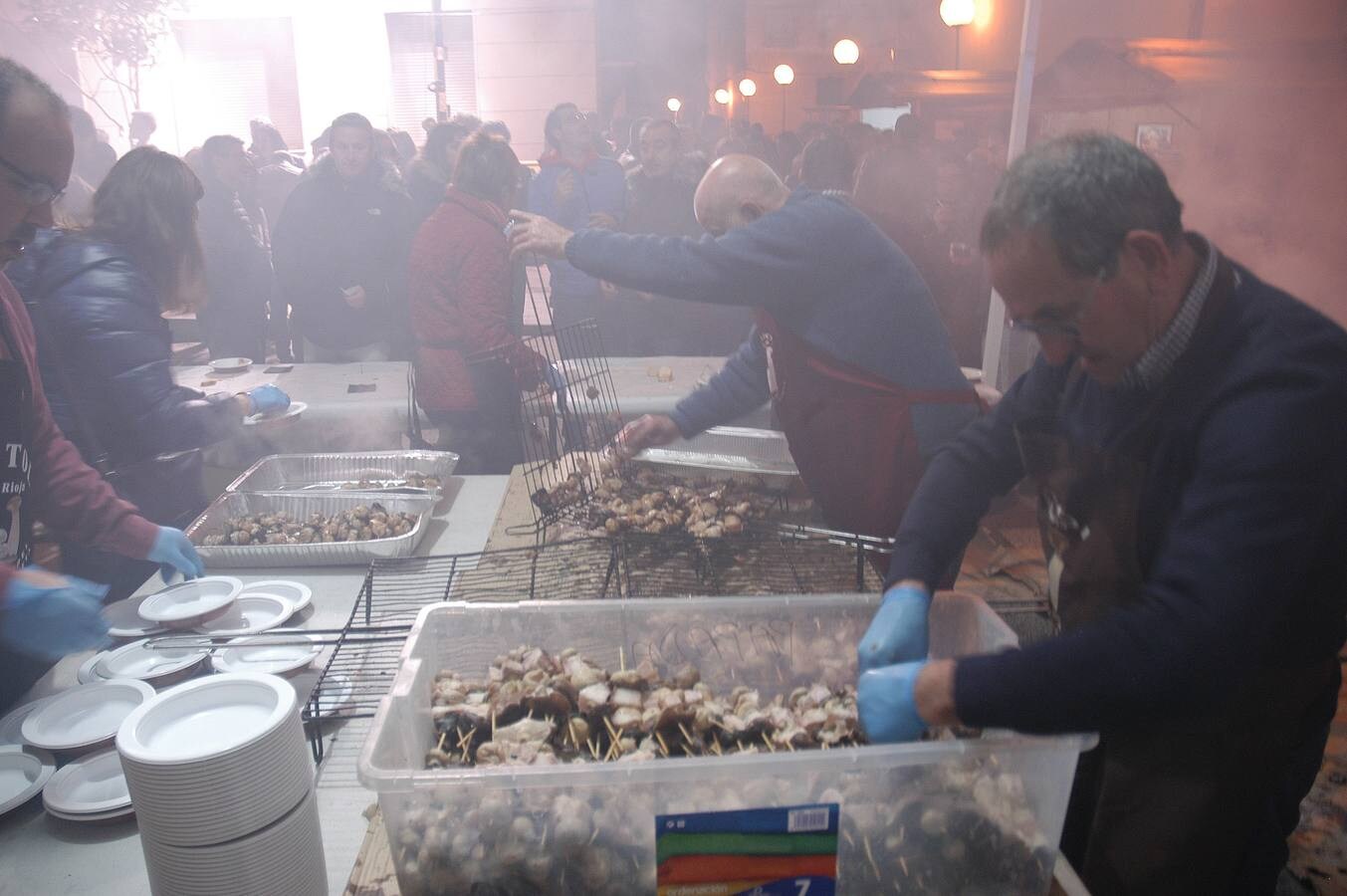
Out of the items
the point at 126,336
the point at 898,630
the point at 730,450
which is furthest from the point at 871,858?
the point at 126,336

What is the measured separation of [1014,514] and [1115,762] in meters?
3.37

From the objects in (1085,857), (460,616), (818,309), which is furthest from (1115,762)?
(818,309)

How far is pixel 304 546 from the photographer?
2393 millimetres

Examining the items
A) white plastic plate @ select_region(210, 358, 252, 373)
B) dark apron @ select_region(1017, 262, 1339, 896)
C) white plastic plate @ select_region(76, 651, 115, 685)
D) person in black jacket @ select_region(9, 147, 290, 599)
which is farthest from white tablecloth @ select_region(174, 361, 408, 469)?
dark apron @ select_region(1017, 262, 1339, 896)

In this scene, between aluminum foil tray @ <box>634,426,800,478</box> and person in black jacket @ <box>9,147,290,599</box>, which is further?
aluminum foil tray @ <box>634,426,800,478</box>

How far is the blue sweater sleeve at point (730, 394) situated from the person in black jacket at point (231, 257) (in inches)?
139

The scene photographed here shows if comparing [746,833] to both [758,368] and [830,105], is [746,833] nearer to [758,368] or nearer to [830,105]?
[758,368]

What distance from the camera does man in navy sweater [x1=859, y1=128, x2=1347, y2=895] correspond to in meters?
1.01

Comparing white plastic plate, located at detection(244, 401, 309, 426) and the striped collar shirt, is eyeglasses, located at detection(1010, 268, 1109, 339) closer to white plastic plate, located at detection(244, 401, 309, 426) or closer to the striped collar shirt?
the striped collar shirt

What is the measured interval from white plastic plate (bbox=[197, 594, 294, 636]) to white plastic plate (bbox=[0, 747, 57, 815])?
46 cm

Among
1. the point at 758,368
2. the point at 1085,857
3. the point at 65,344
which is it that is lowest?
the point at 1085,857

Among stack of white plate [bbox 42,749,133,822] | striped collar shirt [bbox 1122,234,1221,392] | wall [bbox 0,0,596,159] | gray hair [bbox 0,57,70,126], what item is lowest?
stack of white plate [bbox 42,749,133,822]

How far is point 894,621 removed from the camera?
142cm

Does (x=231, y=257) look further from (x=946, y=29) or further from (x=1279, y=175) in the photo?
(x=946, y=29)
